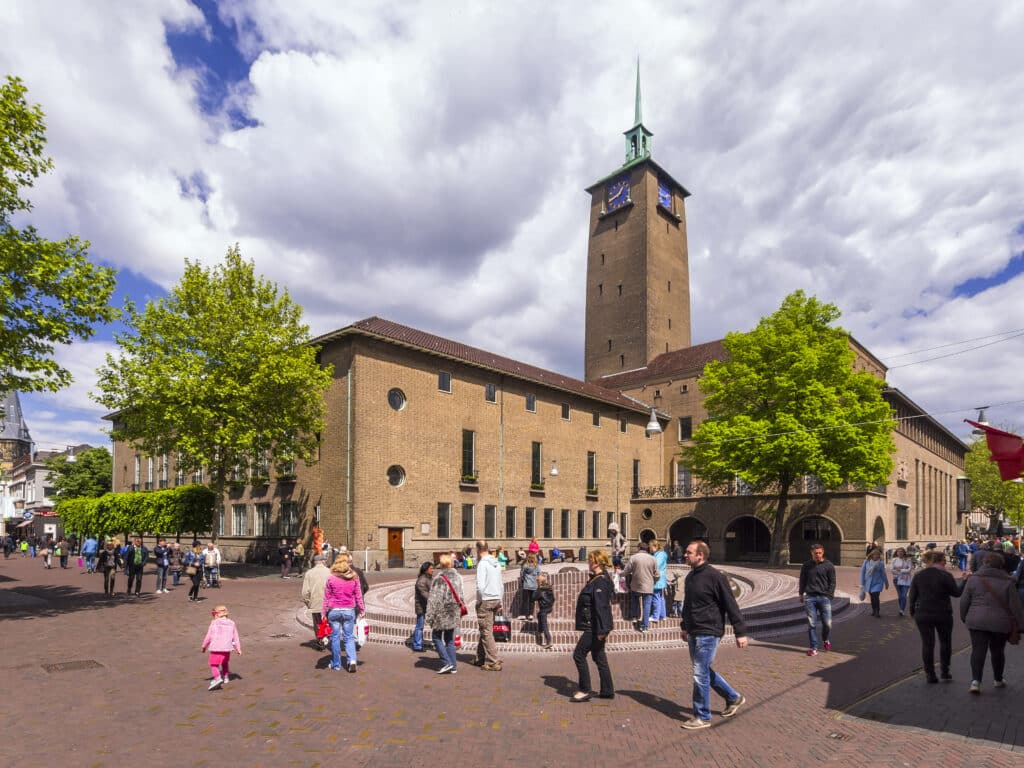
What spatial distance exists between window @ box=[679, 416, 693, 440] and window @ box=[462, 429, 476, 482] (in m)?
21.1

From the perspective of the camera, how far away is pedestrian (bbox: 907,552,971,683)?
8.92 m

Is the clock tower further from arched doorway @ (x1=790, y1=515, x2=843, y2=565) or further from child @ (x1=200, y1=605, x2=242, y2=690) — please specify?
child @ (x1=200, y1=605, x2=242, y2=690)

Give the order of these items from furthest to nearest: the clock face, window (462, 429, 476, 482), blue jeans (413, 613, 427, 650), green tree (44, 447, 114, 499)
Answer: green tree (44, 447, 114, 499)
the clock face
window (462, 429, 476, 482)
blue jeans (413, 613, 427, 650)

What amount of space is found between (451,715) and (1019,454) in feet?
28.3

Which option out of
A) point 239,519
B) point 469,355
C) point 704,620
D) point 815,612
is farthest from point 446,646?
point 239,519

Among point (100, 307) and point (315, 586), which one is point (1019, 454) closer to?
point (315, 586)

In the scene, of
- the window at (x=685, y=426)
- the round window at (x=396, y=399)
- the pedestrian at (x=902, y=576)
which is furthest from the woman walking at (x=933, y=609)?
the window at (x=685, y=426)

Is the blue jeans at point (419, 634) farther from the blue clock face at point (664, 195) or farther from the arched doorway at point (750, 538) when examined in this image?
the blue clock face at point (664, 195)

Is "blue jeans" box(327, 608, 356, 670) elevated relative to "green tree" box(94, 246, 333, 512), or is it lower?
lower

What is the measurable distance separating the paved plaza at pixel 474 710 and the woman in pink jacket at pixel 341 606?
35 cm

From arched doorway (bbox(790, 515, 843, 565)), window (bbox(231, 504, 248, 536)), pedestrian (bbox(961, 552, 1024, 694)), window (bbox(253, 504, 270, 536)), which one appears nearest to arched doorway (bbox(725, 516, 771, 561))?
A: arched doorway (bbox(790, 515, 843, 565))

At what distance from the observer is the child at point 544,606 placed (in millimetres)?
12219

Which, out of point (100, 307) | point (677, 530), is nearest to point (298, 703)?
point (100, 307)

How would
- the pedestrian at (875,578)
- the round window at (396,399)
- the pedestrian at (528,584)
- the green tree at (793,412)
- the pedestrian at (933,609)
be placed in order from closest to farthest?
the pedestrian at (933,609) < the pedestrian at (528,584) < the pedestrian at (875,578) < the green tree at (793,412) < the round window at (396,399)
